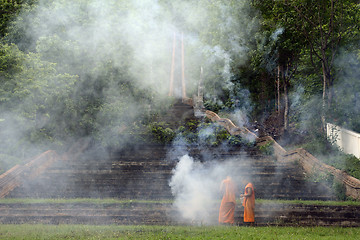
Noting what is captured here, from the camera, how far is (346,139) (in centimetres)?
1230

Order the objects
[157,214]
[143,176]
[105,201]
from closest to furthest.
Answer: [157,214] → [105,201] → [143,176]

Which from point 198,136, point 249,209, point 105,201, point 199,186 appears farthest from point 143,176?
point 198,136

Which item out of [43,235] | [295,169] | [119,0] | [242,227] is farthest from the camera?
[119,0]

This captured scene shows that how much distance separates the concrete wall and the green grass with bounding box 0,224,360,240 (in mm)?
4288

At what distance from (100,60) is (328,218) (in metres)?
10.7

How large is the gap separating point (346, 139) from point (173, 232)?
7569 mm

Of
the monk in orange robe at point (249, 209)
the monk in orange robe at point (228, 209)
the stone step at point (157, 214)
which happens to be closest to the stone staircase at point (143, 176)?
the stone step at point (157, 214)

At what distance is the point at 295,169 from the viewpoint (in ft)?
40.2

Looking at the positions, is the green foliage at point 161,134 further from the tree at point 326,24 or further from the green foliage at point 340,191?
the green foliage at point 340,191

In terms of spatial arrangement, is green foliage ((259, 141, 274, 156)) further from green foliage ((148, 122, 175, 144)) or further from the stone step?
the stone step

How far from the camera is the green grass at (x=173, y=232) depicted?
736cm

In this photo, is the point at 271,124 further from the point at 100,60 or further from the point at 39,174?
the point at 39,174

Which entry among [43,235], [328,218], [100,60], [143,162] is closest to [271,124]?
[143,162]

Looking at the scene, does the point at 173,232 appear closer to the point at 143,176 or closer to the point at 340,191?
the point at 143,176
